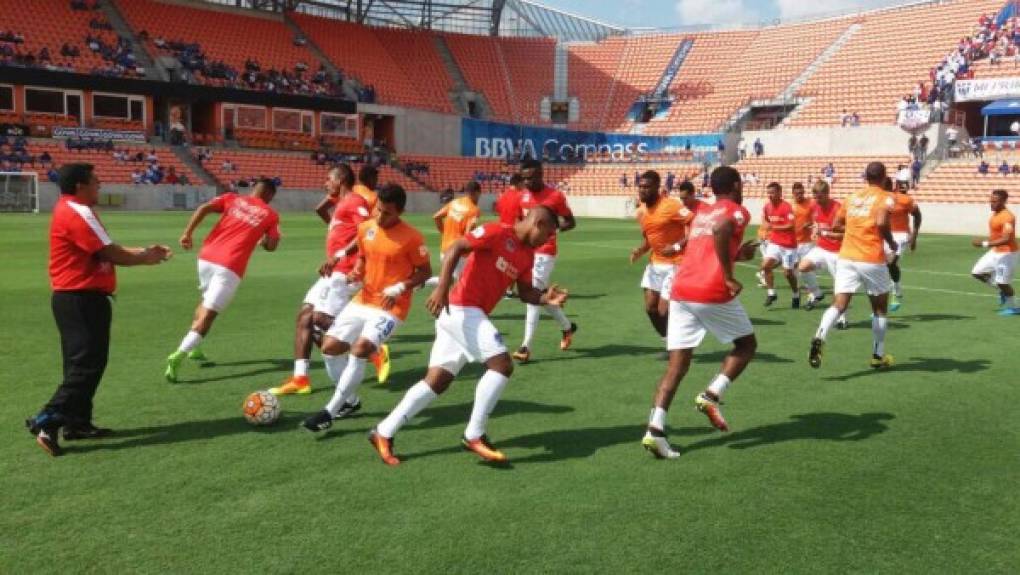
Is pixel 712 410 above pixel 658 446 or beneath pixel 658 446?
above

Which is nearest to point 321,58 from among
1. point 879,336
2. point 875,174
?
point 875,174

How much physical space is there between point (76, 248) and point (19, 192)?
1487 inches

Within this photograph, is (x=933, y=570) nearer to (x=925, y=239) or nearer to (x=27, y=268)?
(x=27, y=268)

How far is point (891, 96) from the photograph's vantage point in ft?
163

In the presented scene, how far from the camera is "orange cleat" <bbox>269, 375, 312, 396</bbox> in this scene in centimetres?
805

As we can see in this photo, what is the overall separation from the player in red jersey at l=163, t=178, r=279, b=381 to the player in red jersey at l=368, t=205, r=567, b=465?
3483 mm

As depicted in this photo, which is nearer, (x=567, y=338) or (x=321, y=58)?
(x=567, y=338)

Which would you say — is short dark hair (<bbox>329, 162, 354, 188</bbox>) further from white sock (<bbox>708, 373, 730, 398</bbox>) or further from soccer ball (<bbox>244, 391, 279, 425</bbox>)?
white sock (<bbox>708, 373, 730, 398</bbox>)

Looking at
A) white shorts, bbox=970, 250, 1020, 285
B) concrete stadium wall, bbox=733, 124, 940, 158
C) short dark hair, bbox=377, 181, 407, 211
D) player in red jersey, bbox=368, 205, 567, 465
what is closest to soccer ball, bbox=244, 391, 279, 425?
player in red jersey, bbox=368, 205, 567, 465

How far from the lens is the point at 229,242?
29.4ft

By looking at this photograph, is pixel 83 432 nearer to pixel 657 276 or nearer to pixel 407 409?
pixel 407 409

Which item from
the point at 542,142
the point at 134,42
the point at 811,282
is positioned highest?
the point at 134,42

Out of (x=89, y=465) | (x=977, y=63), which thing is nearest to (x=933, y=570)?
(x=89, y=465)

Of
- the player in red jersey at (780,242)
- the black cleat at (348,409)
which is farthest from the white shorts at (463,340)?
the player in red jersey at (780,242)
